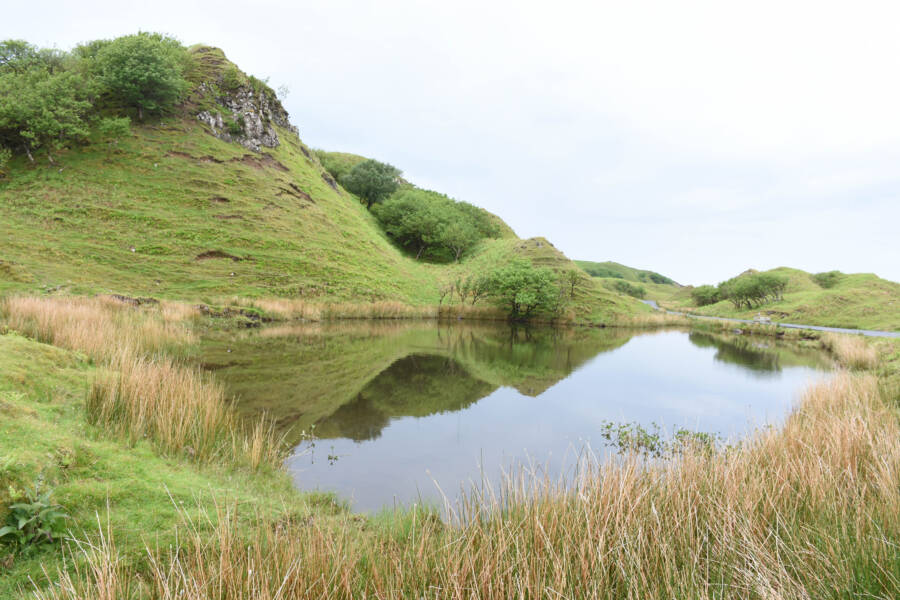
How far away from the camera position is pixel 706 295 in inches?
4653

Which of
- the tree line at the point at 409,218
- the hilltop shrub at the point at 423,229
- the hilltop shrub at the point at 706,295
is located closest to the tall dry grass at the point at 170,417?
the hilltop shrub at the point at 423,229

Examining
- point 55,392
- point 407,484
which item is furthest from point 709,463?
point 55,392

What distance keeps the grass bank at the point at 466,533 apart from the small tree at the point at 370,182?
73.0 metres

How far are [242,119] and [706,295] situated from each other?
128917 mm

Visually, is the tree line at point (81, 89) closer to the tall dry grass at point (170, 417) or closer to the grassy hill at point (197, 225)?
the grassy hill at point (197, 225)

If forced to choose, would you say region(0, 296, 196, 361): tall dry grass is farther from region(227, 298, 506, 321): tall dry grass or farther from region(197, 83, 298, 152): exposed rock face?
region(197, 83, 298, 152): exposed rock face

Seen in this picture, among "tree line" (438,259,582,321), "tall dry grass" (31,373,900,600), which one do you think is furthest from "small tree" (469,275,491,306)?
"tall dry grass" (31,373,900,600)

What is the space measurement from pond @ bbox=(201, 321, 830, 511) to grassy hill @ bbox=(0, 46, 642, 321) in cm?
1179

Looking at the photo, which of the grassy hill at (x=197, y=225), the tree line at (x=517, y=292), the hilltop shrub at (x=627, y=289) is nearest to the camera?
the grassy hill at (x=197, y=225)

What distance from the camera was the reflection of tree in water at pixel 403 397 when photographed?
897cm

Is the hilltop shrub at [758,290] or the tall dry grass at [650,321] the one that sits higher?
the hilltop shrub at [758,290]

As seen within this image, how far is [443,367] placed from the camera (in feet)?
54.2

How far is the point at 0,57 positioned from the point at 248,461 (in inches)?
2710

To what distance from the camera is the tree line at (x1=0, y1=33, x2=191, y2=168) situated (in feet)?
113
